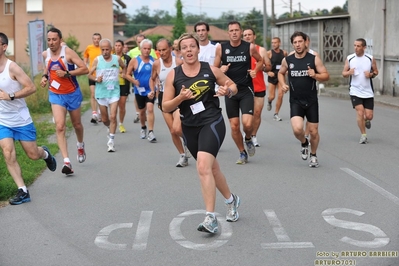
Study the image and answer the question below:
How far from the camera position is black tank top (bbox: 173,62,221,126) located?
7273 mm

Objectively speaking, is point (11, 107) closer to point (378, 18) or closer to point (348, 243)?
point (348, 243)

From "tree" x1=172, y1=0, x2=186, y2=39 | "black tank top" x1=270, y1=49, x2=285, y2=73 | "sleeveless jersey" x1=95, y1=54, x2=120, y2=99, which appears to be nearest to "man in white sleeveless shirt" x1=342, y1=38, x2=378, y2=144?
"sleeveless jersey" x1=95, y1=54, x2=120, y2=99

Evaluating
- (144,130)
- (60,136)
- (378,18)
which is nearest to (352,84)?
(144,130)

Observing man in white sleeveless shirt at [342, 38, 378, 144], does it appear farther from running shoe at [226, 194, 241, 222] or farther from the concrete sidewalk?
the concrete sidewalk

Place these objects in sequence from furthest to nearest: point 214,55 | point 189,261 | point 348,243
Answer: point 214,55 → point 348,243 → point 189,261

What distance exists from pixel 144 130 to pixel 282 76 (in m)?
4.37

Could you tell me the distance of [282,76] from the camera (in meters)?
11.3

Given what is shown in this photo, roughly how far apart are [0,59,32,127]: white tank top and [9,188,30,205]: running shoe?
2.66ft

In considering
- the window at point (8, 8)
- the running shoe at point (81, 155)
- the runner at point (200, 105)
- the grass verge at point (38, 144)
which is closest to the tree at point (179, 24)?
the window at point (8, 8)

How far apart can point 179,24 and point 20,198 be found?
8759 cm

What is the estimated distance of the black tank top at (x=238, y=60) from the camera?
1095 centimetres

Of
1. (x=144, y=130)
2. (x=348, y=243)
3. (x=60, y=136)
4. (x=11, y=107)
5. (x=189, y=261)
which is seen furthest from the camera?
(x=144, y=130)


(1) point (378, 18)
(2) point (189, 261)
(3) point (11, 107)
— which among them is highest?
(1) point (378, 18)

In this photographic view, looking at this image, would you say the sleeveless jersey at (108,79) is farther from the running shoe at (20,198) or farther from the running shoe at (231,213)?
the running shoe at (231,213)
